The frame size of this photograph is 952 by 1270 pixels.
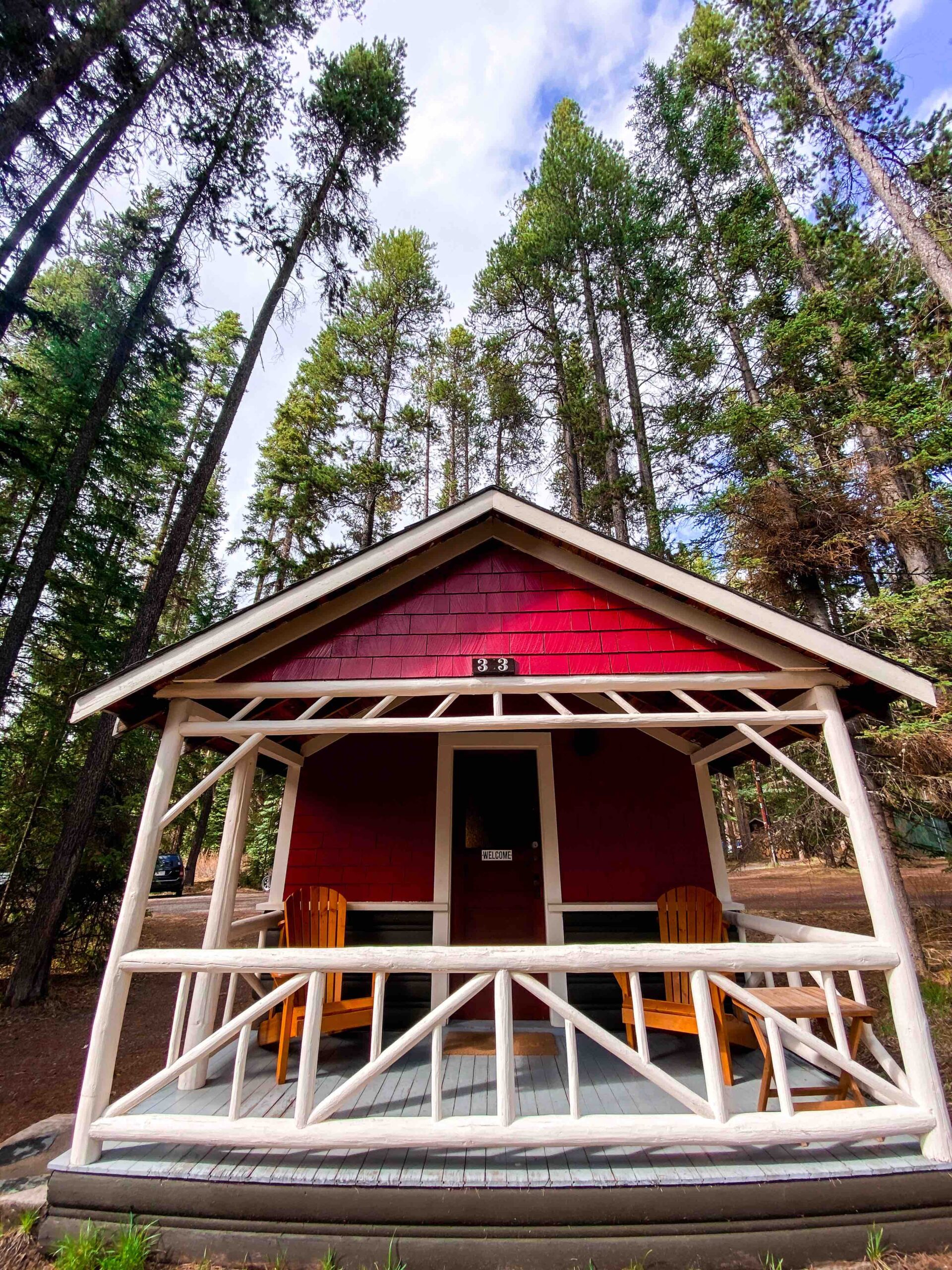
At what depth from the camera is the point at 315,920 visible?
426 centimetres

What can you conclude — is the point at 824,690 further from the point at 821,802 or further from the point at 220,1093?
the point at 821,802

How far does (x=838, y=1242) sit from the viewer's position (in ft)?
7.55

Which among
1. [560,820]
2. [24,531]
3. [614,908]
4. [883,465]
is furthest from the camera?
[24,531]

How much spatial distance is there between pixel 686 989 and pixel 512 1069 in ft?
6.52

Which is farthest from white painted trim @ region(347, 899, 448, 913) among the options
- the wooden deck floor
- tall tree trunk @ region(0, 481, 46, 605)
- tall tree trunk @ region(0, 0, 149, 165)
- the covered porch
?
tall tree trunk @ region(0, 0, 149, 165)

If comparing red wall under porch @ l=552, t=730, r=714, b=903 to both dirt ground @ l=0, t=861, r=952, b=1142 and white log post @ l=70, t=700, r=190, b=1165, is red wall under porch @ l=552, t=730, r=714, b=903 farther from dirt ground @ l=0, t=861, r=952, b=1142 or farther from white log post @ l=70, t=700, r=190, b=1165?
white log post @ l=70, t=700, r=190, b=1165

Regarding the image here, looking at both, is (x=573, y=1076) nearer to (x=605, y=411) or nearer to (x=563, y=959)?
(x=563, y=959)

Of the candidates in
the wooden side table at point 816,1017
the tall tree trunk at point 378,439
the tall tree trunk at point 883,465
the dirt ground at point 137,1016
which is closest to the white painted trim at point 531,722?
the wooden side table at point 816,1017

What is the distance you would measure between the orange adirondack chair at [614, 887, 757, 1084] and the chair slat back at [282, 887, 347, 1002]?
83.7 inches

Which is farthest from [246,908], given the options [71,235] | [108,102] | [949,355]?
[949,355]

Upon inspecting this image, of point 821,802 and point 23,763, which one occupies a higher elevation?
point 23,763

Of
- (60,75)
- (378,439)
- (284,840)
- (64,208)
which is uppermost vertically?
(378,439)

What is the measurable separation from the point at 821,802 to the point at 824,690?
5.41 meters

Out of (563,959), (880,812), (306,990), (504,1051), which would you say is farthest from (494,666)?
(880,812)
